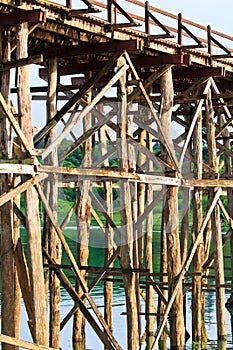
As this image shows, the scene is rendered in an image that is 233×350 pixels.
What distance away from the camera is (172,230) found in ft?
57.8

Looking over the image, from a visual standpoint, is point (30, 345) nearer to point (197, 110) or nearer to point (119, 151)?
point (119, 151)

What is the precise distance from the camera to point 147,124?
762 inches

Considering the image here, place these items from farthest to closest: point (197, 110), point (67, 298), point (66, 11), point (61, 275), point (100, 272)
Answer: point (67, 298) < point (197, 110) < point (100, 272) < point (61, 275) < point (66, 11)

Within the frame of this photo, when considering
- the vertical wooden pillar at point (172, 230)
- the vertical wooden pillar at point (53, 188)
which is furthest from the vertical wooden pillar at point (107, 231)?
the vertical wooden pillar at point (53, 188)

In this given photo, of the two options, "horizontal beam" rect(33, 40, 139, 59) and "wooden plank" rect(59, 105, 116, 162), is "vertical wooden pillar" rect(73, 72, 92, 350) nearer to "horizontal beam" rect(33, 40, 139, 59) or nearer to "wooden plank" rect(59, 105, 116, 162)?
"wooden plank" rect(59, 105, 116, 162)

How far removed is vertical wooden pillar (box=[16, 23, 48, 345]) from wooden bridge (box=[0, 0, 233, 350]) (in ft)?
0.05

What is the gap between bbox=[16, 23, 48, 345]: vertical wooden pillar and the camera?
1356 cm

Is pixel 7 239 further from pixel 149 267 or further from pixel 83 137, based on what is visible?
pixel 149 267

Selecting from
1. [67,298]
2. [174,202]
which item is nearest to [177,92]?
[174,202]

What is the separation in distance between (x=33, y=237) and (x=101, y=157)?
5.89 metres

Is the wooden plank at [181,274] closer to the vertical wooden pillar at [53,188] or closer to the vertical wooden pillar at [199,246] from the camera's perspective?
the vertical wooden pillar at [199,246]

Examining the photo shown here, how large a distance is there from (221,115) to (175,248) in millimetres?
5574

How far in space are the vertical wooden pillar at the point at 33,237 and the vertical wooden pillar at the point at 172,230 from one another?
411 centimetres

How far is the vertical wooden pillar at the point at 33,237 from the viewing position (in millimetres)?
13562
